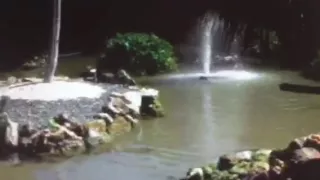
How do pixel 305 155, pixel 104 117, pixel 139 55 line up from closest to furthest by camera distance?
1. pixel 305 155
2. pixel 104 117
3. pixel 139 55

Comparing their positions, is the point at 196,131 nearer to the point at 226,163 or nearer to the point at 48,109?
the point at 48,109

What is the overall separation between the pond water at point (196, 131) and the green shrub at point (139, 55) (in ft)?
3.76

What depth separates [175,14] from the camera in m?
19.5

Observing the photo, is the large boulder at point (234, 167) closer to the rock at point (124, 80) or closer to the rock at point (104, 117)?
the rock at point (104, 117)

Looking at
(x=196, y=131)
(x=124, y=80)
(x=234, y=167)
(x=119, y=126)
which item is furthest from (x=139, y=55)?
(x=234, y=167)

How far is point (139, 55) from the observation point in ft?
48.0

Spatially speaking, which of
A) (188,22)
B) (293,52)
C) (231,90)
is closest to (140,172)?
(231,90)

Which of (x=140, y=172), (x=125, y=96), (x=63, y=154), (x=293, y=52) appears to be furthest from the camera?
(x=293, y=52)

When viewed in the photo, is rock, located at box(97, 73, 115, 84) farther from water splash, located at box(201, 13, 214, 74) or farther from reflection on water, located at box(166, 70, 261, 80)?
water splash, located at box(201, 13, 214, 74)

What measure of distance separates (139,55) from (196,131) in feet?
18.8

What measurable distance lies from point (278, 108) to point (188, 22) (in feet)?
29.2

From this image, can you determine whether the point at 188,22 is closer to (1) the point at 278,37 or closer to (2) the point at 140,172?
(1) the point at 278,37

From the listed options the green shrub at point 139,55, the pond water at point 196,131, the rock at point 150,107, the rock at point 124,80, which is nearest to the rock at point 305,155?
the pond water at point 196,131

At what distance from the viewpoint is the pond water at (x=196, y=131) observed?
24.2 feet
